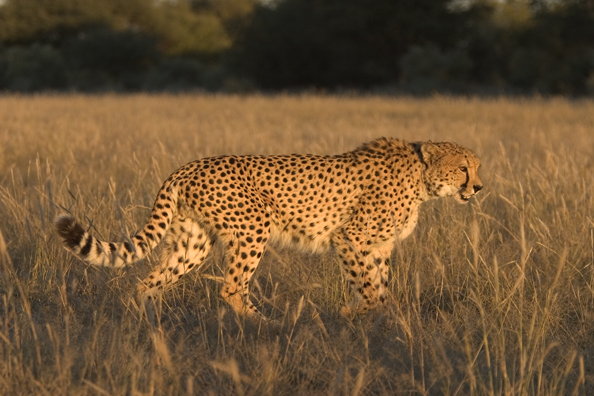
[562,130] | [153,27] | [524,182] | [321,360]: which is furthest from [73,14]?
[321,360]

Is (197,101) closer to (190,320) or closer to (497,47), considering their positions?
(190,320)

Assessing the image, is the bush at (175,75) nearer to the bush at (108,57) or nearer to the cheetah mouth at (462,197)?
the bush at (108,57)

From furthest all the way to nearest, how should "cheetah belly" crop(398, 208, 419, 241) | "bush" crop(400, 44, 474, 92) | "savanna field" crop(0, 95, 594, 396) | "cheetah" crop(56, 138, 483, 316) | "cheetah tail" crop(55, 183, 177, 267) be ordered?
1. "bush" crop(400, 44, 474, 92)
2. "cheetah belly" crop(398, 208, 419, 241)
3. "cheetah" crop(56, 138, 483, 316)
4. "cheetah tail" crop(55, 183, 177, 267)
5. "savanna field" crop(0, 95, 594, 396)

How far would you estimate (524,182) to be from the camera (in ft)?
17.5

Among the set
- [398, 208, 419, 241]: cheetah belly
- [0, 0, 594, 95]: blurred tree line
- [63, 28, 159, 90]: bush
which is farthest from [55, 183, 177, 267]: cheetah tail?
[63, 28, 159, 90]: bush

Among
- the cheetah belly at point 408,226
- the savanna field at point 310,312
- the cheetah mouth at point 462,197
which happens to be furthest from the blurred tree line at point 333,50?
the cheetah belly at point 408,226

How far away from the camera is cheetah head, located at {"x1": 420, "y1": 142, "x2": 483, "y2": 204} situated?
3439 millimetres

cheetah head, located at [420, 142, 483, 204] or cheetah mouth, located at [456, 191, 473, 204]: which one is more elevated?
cheetah head, located at [420, 142, 483, 204]

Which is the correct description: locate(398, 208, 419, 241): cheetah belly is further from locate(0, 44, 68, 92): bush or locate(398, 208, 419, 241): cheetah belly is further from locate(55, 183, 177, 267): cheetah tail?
locate(0, 44, 68, 92): bush

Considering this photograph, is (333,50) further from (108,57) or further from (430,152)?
(430,152)

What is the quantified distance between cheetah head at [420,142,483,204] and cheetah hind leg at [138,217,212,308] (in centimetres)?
110

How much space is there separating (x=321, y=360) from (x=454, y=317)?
75 cm

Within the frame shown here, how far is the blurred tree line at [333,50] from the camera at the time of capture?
2141 centimetres

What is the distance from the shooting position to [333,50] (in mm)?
24938
